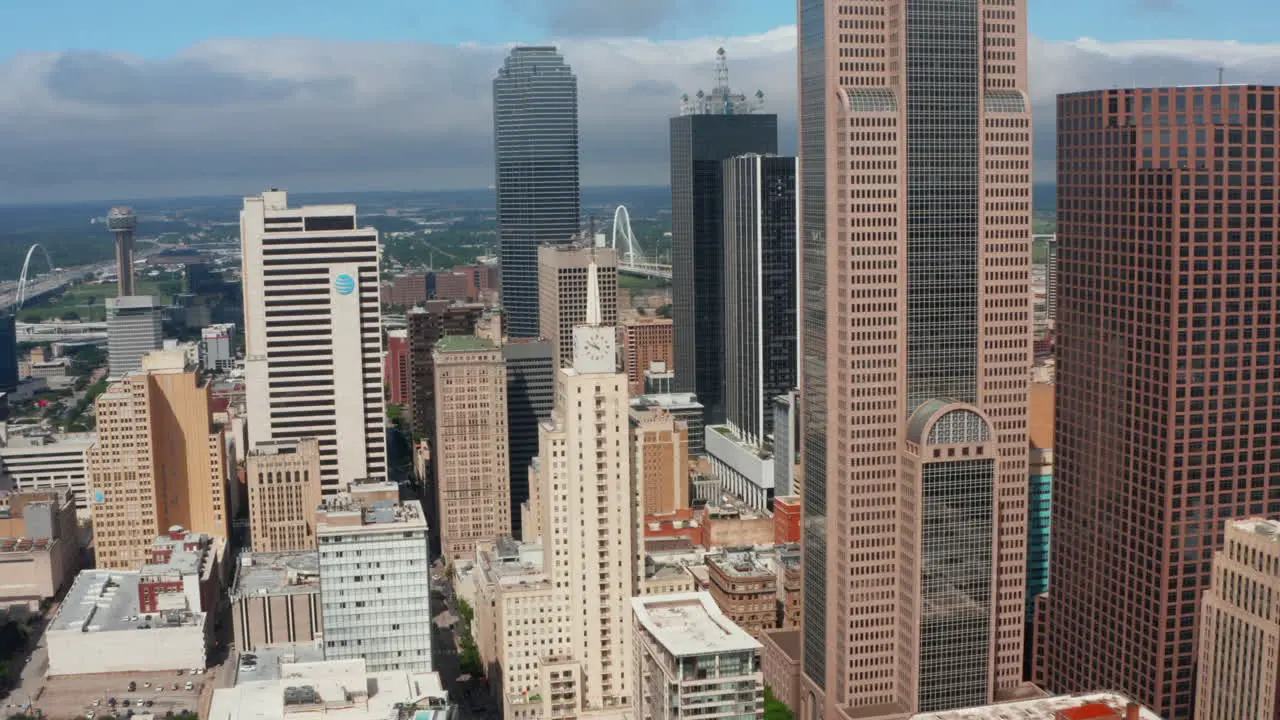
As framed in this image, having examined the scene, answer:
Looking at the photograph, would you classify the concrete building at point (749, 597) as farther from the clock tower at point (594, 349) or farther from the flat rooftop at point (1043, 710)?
the flat rooftop at point (1043, 710)

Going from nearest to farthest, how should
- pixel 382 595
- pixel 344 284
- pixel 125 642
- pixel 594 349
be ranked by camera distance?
pixel 382 595
pixel 594 349
pixel 125 642
pixel 344 284

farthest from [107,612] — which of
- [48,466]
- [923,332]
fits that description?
[923,332]

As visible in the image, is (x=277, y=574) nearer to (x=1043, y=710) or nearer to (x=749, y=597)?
(x=749, y=597)

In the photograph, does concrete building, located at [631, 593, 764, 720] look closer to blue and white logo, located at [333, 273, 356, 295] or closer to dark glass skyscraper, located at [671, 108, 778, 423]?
blue and white logo, located at [333, 273, 356, 295]

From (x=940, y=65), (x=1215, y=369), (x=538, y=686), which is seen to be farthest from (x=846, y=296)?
(x=538, y=686)

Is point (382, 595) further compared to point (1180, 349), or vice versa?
point (382, 595)

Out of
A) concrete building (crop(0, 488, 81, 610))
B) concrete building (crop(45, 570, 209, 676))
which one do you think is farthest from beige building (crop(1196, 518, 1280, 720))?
concrete building (crop(0, 488, 81, 610))
